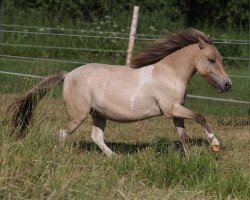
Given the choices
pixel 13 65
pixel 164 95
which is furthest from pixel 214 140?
pixel 13 65

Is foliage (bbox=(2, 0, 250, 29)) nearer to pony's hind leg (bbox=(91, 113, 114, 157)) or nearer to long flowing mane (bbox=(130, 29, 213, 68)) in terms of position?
pony's hind leg (bbox=(91, 113, 114, 157))

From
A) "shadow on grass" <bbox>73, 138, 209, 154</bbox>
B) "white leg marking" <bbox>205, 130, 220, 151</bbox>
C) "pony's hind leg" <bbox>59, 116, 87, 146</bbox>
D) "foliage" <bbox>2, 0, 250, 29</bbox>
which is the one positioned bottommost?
"foliage" <bbox>2, 0, 250, 29</bbox>

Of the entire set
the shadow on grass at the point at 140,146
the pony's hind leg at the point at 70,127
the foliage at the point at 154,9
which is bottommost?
the foliage at the point at 154,9

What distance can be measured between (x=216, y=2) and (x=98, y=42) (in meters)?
5.74

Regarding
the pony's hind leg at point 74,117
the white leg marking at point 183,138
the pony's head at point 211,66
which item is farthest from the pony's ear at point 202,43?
the pony's hind leg at point 74,117

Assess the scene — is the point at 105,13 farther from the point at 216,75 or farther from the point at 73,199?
the point at 73,199

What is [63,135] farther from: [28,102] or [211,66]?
[211,66]

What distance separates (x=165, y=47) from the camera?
833 cm

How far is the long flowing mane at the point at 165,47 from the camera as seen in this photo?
325 inches

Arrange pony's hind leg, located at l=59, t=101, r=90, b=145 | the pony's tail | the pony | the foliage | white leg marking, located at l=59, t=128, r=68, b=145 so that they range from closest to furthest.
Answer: the pony's tail
white leg marking, located at l=59, t=128, r=68, b=145
the pony
pony's hind leg, located at l=59, t=101, r=90, b=145
the foliage

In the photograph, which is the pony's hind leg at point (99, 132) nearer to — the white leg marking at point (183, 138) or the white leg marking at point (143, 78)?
the white leg marking at point (143, 78)

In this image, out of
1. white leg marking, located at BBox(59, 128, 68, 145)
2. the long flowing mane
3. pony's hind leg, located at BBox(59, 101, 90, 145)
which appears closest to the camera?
white leg marking, located at BBox(59, 128, 68, 145)

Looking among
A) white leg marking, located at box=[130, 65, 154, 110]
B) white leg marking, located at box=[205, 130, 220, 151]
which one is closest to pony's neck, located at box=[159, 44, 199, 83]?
white leg marking, located at box=[130, 65, 154, 110]

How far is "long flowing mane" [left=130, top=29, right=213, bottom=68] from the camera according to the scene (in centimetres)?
825
